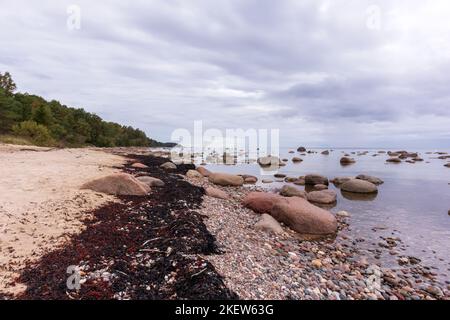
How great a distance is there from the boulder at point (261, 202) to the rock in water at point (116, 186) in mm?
5360

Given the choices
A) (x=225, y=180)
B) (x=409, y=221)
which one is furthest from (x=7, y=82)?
(x=409, y=221)

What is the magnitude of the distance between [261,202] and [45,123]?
57949 mm

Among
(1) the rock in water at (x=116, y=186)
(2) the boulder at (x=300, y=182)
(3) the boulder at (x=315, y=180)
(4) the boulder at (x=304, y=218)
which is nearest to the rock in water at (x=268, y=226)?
(4) the boulder at (x=304, y=218)

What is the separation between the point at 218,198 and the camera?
15.3 m

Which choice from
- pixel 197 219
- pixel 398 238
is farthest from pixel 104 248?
pixel 398 238

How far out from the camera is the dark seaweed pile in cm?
502

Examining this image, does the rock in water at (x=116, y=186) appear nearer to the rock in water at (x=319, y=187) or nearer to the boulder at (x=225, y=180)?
the boulder at (x=225, y=180)

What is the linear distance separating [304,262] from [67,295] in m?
6.03

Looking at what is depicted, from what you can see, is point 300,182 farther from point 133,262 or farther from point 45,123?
point 45,123

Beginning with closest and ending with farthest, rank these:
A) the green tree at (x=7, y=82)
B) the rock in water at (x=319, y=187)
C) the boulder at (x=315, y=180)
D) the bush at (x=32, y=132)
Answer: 1. the rock in water at (x=319, y=187)
2. the boulder at (x=315, y=180)
3. the bush at (x=32, y=132)
4. the green tree at (x=7, y=82)

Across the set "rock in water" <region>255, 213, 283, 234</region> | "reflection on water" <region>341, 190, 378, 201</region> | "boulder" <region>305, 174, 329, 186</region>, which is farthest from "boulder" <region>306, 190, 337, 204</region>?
"rock in water" <region>255, 213, 283, 234</region>

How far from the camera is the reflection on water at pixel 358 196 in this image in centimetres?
2022
